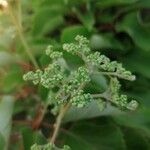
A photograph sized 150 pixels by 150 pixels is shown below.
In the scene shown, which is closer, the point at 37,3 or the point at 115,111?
the point at 115,111

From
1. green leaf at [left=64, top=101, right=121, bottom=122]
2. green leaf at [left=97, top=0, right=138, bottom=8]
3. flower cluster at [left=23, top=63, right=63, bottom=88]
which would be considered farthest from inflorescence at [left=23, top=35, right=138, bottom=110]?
green leaf at [left=97, top=0, right=138, bottom=8]

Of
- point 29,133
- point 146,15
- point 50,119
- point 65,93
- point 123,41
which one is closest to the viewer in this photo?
point 65,93

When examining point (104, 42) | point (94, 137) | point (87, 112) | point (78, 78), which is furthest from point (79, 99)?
point (104, 42)

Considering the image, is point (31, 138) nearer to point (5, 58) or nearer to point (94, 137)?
point (94, 137)

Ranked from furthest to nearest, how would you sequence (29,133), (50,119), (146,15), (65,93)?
(146,15) → (50,119) → (29,133) → (65,93)

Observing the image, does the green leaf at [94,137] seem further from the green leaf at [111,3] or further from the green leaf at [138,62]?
the green leaf at [111,3]

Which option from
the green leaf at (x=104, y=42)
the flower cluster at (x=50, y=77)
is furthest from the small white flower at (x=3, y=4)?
the flower cluster at (x=50, y=77)

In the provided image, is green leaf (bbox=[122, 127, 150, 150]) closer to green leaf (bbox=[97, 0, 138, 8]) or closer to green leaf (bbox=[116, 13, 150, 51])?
green leaf (bbox=[116, 13, 150, 51])

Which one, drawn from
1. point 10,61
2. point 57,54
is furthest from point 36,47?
point 57,54

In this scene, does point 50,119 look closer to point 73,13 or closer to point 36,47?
point 36,47
